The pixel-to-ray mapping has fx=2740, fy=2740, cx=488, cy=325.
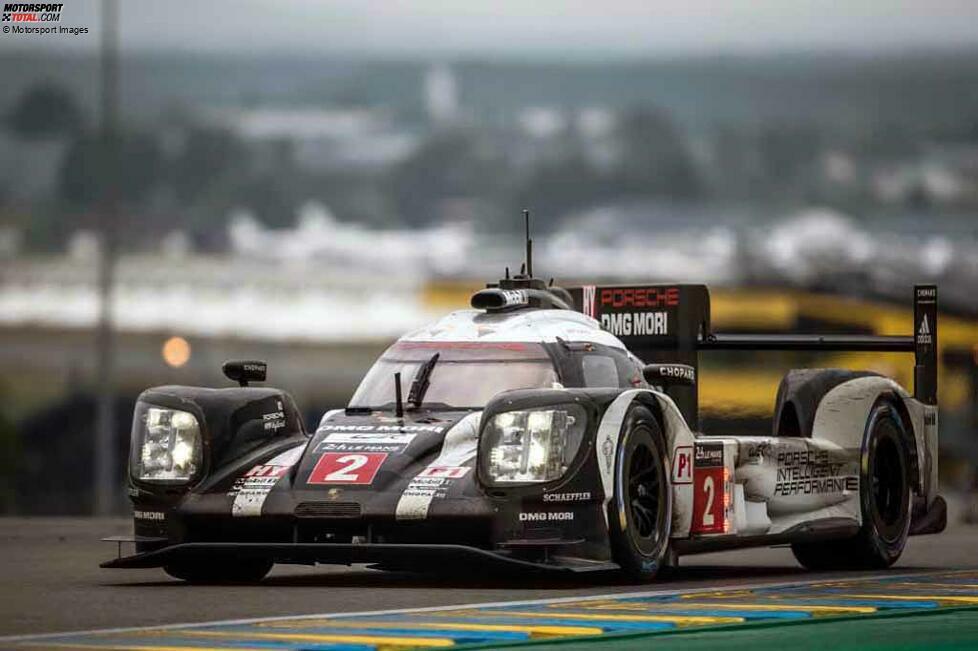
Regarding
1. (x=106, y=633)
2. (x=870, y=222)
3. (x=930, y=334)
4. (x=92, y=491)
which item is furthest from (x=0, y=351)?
(x=106, y=633)

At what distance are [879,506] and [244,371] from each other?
13.5ft

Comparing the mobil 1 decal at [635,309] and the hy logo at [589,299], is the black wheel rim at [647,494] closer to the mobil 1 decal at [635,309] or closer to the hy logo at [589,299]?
the mobil 1 decal at [635,309]

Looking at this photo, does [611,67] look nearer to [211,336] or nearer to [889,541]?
[211,336]

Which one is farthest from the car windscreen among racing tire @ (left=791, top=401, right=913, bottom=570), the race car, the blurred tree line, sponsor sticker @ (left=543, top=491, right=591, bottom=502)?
the blurred tree line

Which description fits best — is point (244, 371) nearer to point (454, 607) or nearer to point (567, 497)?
point (567, 497)

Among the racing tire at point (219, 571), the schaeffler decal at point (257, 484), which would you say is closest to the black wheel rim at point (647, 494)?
the schaeffler decal at point (257, 484)

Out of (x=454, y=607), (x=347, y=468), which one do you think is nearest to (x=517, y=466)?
(x=347, y=468)

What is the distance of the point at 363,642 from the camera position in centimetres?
1055

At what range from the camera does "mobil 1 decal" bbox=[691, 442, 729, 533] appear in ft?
47.8

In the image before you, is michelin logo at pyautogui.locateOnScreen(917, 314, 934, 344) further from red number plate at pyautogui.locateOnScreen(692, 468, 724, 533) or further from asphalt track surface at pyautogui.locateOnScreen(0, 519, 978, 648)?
red number plate at pyautogui.locateOnScreen(692, 468, 724, 533)

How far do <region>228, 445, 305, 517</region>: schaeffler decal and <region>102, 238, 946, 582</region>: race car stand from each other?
11 mm

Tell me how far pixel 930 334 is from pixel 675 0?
265 feet

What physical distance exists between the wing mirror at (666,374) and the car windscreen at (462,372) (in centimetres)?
64

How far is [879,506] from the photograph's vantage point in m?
16.7
